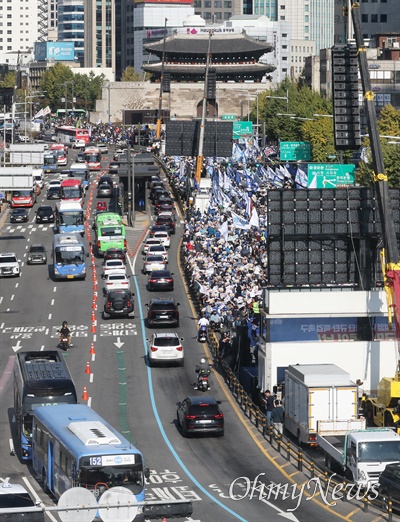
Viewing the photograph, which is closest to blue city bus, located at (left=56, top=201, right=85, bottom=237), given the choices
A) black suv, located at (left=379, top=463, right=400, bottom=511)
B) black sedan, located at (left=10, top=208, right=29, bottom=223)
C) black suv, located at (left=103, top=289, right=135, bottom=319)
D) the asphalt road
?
the asphalt road

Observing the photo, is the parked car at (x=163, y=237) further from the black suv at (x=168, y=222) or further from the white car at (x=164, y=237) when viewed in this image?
the black suv at (x=168, y=222)

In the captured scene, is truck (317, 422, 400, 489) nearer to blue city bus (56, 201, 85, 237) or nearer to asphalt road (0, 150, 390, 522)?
asphalt road (0, 150, 390, 522)

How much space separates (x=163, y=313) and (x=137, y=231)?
34.1m

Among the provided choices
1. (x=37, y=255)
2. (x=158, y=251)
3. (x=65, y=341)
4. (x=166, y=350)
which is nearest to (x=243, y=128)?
(x=158, y=251)

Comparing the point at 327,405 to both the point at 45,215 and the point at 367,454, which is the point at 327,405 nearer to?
the point at 367,454

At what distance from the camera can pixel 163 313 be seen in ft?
245

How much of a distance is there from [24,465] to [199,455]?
639 centimetres

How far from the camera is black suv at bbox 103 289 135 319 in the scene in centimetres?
7731

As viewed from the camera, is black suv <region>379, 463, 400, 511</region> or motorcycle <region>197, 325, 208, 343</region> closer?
black suv <region>379, 463, 400, 511</region>

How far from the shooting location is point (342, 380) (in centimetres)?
4962

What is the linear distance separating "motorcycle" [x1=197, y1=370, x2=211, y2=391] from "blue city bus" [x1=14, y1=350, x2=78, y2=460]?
11494mm

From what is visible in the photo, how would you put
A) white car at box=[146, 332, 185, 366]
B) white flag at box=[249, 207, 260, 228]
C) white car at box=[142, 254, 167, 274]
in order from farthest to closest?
white car at box=[142, 254, 167, 274], white flag at box=[249, 207, 260, 228], white car at box=[146, 332, 185, 366]

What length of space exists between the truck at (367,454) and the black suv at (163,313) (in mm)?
→ 30511

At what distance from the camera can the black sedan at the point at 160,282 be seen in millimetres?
84625
